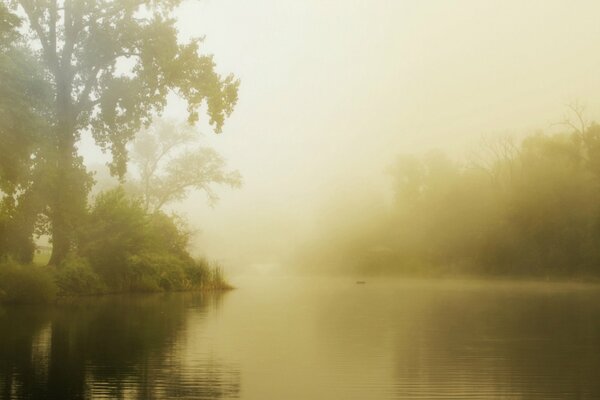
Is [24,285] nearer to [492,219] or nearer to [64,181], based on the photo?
[64,181]

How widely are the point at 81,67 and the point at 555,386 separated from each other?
1055 inches

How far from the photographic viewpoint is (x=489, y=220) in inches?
2512

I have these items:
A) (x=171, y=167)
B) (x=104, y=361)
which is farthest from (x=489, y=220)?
(x=104, y=361)

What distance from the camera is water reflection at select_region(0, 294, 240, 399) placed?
871 centimetres

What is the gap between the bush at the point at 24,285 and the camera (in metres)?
24.4

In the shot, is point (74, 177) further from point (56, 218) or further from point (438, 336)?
point (438, 336)

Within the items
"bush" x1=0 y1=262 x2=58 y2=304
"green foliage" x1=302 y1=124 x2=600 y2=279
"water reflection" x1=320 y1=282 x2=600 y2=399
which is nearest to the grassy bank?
"bush" x1=0 y1=262 x2=58 y2=304

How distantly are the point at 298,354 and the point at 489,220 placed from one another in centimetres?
5475

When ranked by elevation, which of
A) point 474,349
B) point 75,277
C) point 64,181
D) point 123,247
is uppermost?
point 64,181

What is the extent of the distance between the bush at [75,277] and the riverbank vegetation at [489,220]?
140ft

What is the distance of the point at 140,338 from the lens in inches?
565

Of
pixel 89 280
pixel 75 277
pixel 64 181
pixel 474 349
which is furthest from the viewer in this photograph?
pixel 89 280

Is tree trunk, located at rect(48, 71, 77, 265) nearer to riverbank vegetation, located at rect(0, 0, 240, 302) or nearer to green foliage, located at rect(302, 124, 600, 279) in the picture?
riverbank vegetation, located at rect(0, 0, 240, 302)

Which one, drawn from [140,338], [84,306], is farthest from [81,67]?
[140,338]
